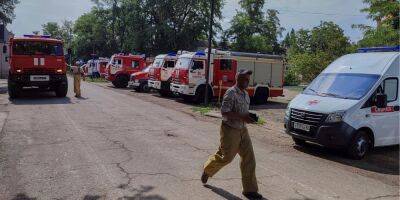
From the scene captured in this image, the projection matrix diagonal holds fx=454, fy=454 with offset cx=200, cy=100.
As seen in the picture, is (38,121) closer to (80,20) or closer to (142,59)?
(142,59)

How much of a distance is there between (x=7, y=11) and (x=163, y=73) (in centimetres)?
3327

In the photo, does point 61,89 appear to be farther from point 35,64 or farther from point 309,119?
point 309,119

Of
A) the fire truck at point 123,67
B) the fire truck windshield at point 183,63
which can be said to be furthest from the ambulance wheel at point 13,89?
the fire truck at point 123,67

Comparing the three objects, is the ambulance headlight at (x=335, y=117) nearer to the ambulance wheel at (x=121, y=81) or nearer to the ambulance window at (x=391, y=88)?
the ambulance window at (x=391, y=88)

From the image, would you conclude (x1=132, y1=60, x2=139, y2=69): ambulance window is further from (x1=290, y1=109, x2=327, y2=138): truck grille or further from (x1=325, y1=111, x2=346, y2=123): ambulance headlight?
(x1=325, y1=111, x2=346, y2=123): ambulance headlight

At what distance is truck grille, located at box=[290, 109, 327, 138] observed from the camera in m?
9.54

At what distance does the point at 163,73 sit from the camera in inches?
930

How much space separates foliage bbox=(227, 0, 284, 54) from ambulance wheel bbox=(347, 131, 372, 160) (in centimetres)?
4787

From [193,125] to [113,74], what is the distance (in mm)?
18138

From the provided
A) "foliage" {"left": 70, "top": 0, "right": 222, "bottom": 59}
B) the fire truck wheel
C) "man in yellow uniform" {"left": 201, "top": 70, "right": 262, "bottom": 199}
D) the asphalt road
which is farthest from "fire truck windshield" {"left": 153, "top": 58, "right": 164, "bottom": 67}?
"foliage" {"left": 70, "top": 0, "right": 222, "bottom": 59}

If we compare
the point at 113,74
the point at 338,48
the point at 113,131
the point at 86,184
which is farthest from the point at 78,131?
the point at 338,48

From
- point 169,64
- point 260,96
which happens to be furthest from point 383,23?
point 169,64

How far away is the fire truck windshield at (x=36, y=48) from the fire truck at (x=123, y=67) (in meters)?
10.7

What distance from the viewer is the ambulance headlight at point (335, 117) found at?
936 cm
